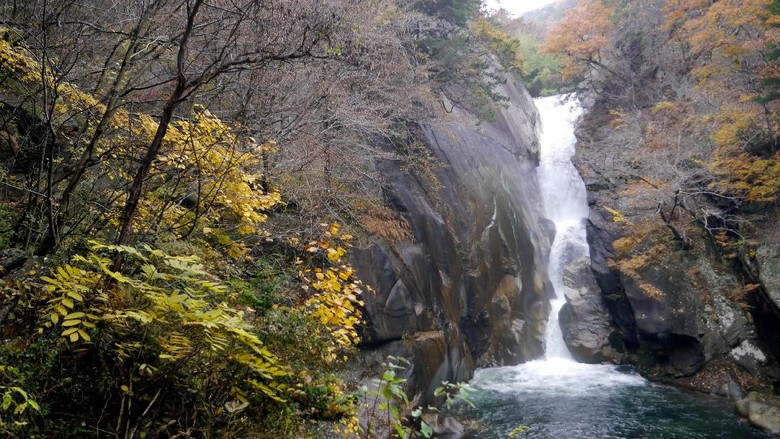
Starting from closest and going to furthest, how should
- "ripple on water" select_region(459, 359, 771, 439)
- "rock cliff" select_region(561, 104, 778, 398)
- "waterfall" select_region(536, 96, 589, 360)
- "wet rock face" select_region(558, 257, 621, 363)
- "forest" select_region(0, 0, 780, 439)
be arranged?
1. "forest" select_region(0, 0, 780, 439)
2. "ripple on water" select_region(459, 359, 771, 439)
3. "rock cliff" select_region(561, 104, 778, 398)
4. "wet rock face" select_region(558, 257, 621, 363)
5. "waterfall" select_region(536, 96, 589, 360)

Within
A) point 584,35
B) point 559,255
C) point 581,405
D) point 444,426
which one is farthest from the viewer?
point 584,35

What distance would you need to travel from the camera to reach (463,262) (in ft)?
43.9

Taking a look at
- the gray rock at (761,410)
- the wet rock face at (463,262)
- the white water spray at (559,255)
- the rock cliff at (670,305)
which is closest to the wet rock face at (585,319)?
the rock cliff at (670,305)

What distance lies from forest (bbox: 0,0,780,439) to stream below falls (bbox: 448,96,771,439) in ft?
9.56

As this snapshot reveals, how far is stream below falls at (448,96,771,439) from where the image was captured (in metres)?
9.23

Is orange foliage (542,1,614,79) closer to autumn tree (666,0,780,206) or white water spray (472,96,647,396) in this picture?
white water spray (472,96,647,396)

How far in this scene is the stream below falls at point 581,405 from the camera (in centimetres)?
923

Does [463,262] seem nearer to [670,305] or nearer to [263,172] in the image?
[670,305]

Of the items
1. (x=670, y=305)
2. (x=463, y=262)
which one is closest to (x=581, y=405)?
(x=463, y=262)

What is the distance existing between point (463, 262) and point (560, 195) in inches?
453

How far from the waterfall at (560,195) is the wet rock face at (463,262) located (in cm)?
70

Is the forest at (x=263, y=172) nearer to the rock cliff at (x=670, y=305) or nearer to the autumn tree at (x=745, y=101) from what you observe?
the autumn tree at (x=745, y=101)

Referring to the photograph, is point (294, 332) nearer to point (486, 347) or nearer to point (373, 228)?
point (373, 228)

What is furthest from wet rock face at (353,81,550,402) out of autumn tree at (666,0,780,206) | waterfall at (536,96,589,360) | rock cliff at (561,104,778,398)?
autumn tree at (666,0,780,206)
